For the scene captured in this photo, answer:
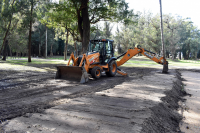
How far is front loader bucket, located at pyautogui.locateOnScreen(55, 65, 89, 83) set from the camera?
30.6ft

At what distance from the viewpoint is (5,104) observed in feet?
17.2

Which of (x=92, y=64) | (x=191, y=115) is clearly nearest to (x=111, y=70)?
(x=92, y=64)

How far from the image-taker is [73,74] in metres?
9.95

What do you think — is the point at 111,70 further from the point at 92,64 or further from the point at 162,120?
the point at 162,120

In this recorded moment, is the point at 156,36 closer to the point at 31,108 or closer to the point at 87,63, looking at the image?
the point at 87,63

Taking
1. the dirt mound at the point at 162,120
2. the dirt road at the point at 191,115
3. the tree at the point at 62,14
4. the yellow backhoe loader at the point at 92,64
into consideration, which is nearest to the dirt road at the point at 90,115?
the dirt mound at the point at 162,120

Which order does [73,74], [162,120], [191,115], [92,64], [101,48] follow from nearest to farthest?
[162,120], [191,115], [73,74], [92,64], [101,48]

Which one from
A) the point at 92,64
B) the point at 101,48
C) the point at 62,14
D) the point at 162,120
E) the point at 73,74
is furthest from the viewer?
the point at 62,14


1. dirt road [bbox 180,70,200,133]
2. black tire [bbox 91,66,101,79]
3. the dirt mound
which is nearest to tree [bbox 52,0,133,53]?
black tire [bbox 91,66,101,79]

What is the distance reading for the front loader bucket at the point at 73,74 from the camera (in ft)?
30.6

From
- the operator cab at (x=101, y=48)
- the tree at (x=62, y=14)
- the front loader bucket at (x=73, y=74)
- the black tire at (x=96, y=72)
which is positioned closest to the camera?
the front loader bucket at (x=73, y=74)

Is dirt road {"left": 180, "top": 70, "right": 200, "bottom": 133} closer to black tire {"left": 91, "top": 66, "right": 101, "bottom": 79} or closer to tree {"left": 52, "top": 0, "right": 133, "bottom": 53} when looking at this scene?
black tire {"left": 91, "top": 66, "right": 101, "bottom": 79}

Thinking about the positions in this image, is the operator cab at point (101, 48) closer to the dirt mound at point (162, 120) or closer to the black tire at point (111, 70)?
the black tire at point (111, 70)

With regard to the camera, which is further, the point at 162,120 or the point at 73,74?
the point at 73,74
